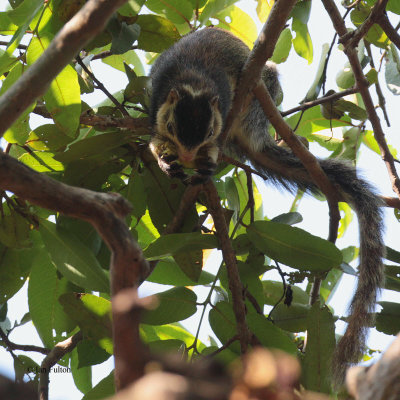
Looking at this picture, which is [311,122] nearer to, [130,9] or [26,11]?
[130,9]

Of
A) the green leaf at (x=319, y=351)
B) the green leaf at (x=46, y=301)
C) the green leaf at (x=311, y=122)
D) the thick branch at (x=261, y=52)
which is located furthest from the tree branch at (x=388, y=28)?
the green leaf at (x=46, y=301)

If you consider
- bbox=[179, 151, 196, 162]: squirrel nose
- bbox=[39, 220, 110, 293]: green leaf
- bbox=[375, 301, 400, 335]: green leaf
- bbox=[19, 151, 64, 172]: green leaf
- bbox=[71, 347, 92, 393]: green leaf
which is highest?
bbox=[179, 151, 196, 162]: squirrel nose

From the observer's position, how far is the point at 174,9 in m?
3.04

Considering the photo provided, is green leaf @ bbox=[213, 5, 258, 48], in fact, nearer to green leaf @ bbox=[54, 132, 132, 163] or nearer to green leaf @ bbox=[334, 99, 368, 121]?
green leaf @ bbox=[334, 99, 368, 121]

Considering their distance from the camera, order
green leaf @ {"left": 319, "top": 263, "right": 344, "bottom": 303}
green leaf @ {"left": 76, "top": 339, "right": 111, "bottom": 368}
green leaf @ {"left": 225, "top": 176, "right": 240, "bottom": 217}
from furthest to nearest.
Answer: green leaf @ {"left": 319, "top": 263, "right": 344, "bottom": 303}
green leaf @ {"left": 225, "top": 176, "right": 240, "bottom": 217}
green leaf @ {"left": 76, "top": 339, "right": 111, "bottom": 368}

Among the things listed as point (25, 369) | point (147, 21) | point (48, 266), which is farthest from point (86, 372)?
point (147, 21)

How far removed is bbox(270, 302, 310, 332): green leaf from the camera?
8.11ft

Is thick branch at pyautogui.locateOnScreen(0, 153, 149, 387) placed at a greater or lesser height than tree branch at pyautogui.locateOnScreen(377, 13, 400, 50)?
lesser

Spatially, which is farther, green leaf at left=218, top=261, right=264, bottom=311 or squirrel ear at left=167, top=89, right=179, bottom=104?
squirrel ear at left=167, top=89, right=179, bottom=104

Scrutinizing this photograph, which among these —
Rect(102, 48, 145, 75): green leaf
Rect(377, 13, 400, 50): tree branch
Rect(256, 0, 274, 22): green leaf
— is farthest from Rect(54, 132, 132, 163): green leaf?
Rect(256, 0, 274, 22): green leaf

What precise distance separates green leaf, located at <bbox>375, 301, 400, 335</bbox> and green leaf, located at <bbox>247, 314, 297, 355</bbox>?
496 millimetres

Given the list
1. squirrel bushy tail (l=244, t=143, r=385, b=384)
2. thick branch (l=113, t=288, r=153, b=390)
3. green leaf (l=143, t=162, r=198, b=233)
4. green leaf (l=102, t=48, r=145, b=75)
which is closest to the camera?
thick branch (l=113, t=288, r=153, b=390)

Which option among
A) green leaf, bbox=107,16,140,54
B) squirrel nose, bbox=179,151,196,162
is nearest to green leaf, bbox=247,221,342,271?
squirrel nose, bbox=179,151,196,162

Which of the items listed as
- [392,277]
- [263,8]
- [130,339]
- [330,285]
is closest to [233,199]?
[392,277]
